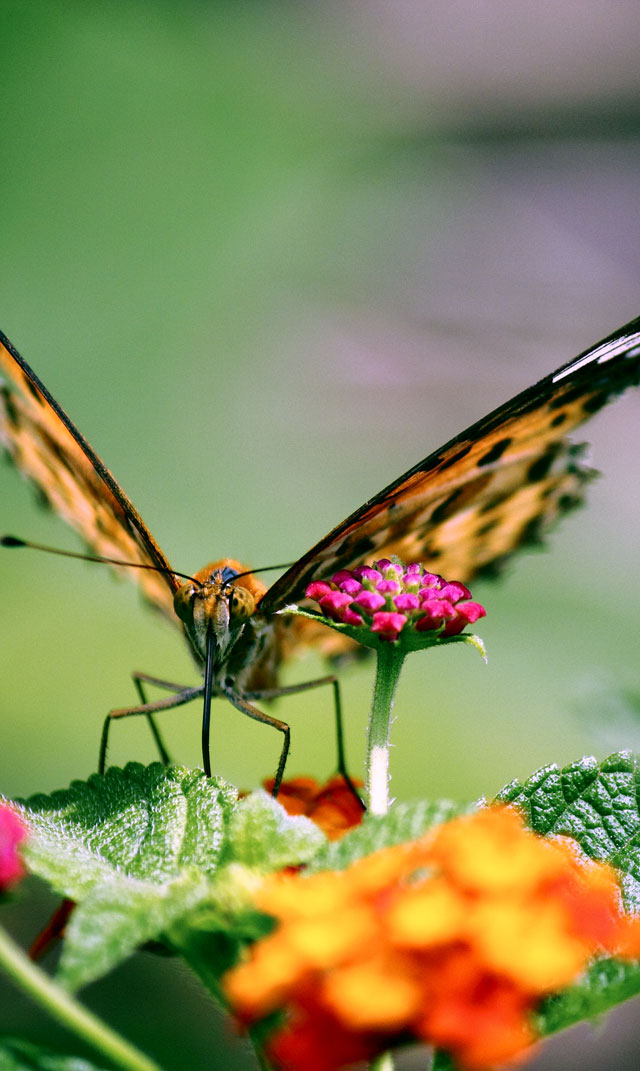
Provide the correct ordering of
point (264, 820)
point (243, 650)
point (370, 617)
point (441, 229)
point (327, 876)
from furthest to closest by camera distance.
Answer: point (441, 229), point (243, 650), point (370, 617), point (264, 820), point (327, 876)

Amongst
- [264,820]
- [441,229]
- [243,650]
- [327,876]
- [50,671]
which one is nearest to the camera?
[327,876]

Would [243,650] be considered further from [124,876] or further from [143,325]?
[143,325]

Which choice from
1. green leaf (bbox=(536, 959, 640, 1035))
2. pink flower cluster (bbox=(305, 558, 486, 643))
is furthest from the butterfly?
green leaf (bbox=(536, 959, 640, 1035))

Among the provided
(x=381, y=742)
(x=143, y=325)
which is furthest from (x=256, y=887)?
(x=143, y=325)

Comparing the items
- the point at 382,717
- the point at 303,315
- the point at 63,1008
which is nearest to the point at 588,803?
the point at 382,717

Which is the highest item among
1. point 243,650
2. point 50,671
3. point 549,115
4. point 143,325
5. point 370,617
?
point 549,115

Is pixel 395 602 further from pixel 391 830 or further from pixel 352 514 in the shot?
pixel 391 830

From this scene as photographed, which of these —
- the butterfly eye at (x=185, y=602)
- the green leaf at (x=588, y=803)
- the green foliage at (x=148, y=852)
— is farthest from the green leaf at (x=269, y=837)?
the butterfly eye at (x=185, y=602)
